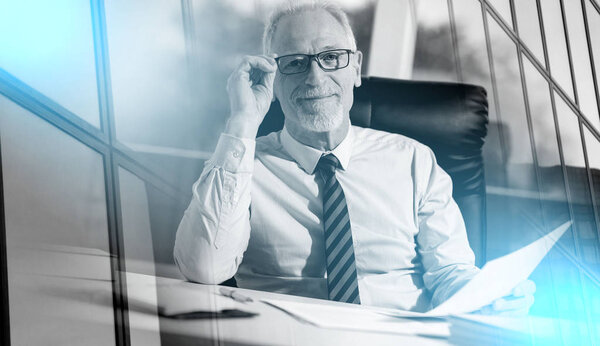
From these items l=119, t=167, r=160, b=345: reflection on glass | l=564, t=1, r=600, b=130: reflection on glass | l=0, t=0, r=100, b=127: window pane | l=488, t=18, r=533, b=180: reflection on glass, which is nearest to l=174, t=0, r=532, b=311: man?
l=119, t=167, r=160, b=345: reflection on glass

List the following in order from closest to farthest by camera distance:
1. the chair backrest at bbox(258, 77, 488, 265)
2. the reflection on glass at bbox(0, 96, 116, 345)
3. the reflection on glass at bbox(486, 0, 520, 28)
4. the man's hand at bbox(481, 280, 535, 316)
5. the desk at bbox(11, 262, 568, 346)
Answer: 1. the reflection on glass at bbox(0, 96, 116, 345)
2. the desk at bbox(11, 262, 568, 346)
3. the man's hand at bbox(481, 280, 535, 316)
4. the chair backrest at bbox(258, 77, 488, 265)
5. the reflection on glass at bbox(486, 0, 520, 28)

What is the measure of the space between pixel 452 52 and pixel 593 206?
71 cm

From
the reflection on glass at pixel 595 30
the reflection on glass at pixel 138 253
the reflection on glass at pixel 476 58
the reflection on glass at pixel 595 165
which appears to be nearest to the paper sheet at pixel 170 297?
the reflection on glass at pixel 138 253

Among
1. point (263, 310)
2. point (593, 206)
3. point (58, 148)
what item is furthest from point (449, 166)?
point (58, 148)

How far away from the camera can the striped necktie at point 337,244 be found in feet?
7.17

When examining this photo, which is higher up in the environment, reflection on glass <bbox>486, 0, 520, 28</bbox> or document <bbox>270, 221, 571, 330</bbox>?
Answer: reflection on glass <bbox>486, 0, 520, 28</bbox>

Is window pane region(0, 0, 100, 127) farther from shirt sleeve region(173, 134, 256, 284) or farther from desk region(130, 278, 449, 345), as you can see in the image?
desk region(130, 278, 449, 345)

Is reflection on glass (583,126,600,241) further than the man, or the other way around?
reflection on glass (583,126,600,241)

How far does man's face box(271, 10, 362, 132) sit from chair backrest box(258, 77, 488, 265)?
0.14ft

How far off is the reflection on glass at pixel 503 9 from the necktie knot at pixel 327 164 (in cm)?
76

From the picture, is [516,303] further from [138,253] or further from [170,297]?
[138,253]

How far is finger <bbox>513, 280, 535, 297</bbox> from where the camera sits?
224cm

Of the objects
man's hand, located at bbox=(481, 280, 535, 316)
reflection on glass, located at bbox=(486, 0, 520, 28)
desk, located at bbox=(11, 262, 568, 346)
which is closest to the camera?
desk, located at bbox=(11, 262, 568, 346)

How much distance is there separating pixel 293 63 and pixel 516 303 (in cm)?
102
